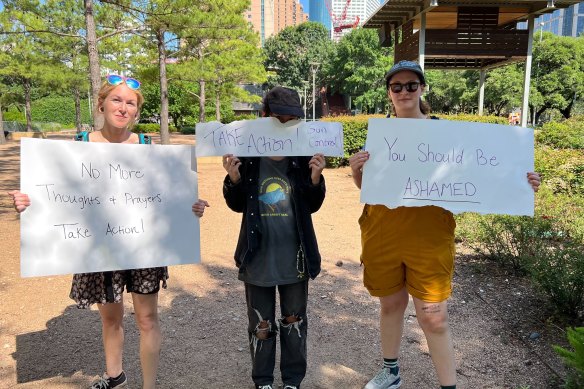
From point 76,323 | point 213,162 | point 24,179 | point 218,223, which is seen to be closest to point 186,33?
point 213,162

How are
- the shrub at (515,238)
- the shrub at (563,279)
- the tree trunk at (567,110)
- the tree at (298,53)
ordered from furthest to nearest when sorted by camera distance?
the tree at (298,53) < the tree trunk at (567,110) < the shrub at (515,238) < the shrub at (563,279)

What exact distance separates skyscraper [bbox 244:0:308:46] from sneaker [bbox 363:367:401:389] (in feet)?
428

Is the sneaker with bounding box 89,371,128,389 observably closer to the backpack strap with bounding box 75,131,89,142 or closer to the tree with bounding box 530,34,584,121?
the backpack strap with bounding box 75,131,89,142

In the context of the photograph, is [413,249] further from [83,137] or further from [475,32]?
[475,32]

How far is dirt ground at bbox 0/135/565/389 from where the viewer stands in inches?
116

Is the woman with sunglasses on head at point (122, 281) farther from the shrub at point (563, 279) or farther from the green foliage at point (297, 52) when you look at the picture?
the green foliage at point (297, 52)


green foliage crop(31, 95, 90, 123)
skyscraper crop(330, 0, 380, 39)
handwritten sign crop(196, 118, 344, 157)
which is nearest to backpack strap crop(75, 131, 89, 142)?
→ handwritten sign crop(196, 118, 344, 157)

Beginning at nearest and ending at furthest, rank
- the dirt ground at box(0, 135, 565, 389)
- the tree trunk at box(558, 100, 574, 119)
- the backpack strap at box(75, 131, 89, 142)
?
the backpack strap at box(75, 131, 89, 142), the dirt ground at box(0, 135, 565, 389), the tree trunk at box(558, 100, 574, 119)

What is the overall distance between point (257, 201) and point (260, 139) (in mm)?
361

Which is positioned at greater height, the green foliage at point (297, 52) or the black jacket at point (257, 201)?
the green foliage at point (297, 52)

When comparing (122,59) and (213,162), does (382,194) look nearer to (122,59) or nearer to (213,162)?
(213,162)

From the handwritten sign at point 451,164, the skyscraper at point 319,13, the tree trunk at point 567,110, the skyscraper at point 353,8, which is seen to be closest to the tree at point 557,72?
the tree trunk at point 567,110

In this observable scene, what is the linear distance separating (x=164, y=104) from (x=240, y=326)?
14758mm

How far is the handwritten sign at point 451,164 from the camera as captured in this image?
241cm
